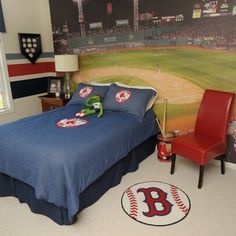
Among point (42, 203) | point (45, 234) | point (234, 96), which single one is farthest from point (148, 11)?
point (45, 234)

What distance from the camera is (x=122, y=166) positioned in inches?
105

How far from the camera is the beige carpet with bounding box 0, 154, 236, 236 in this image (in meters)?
1.92

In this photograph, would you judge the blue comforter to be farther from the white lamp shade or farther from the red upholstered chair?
the white lamp shade

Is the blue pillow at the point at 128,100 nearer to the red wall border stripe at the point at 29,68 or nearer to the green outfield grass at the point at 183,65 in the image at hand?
the green outfield grass at the point at 183,65

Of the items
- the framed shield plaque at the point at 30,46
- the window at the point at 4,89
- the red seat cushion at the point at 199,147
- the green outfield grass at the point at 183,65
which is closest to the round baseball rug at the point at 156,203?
the red seat cushion at the point at 199,147

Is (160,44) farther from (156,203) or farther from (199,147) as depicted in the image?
(156,203)

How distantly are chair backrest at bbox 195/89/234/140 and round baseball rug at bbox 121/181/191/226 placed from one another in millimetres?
788

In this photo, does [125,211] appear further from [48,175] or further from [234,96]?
[234,96]

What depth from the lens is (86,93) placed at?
11.3ft

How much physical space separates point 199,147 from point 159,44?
5.24 ft

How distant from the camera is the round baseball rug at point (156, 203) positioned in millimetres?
2064

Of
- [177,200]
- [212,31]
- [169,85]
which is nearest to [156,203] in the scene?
[177,200]

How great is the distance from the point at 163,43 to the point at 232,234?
7.87 ft

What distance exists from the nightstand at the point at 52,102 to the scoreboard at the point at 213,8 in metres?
2.31
